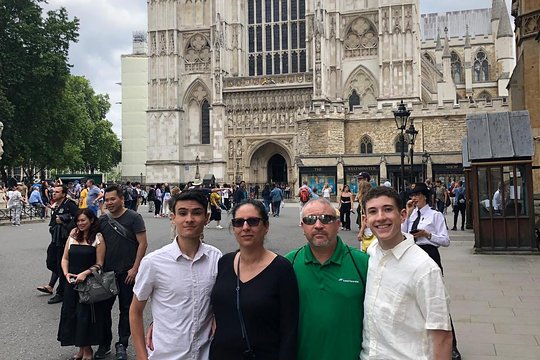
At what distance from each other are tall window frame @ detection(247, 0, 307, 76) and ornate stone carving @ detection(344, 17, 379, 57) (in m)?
3.38

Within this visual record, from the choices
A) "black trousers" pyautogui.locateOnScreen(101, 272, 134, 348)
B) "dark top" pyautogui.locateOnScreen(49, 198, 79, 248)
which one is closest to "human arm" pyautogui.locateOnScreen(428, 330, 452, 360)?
"black trousers" pyautogui.locateOnScreen(101, 272, 134, 348)

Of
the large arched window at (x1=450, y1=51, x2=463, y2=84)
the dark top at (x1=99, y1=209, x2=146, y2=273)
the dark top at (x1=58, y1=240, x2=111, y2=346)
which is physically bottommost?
the dark top at (x1=58, y1=240, x2=111, y2=346)

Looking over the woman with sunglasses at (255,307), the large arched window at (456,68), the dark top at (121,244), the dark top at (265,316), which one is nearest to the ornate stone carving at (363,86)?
the large arched window at (456,68)

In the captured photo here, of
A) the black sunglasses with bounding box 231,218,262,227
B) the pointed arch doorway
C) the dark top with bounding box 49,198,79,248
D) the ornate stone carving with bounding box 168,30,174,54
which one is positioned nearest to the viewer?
the black sunglasses with bounding box 231,218,262,227

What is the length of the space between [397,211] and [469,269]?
25.6 feet

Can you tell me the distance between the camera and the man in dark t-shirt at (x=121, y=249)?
5348 millimetres

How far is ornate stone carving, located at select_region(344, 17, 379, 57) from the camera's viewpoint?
39312mm

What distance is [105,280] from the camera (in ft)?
16.9

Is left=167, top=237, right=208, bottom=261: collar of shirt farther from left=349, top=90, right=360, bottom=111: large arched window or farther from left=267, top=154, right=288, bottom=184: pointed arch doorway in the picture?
left=267, top=154, right=288, bottom=184: pointed arch doorway

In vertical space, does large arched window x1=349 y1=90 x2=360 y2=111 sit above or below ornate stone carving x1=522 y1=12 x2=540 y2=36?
above

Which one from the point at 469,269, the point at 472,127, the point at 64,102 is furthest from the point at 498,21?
the point at 469,269

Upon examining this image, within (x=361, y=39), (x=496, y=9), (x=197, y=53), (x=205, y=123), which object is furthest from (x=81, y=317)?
(x=496, y=9)

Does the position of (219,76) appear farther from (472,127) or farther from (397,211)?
(397,211)

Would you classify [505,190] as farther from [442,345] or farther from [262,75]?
[262,75]
